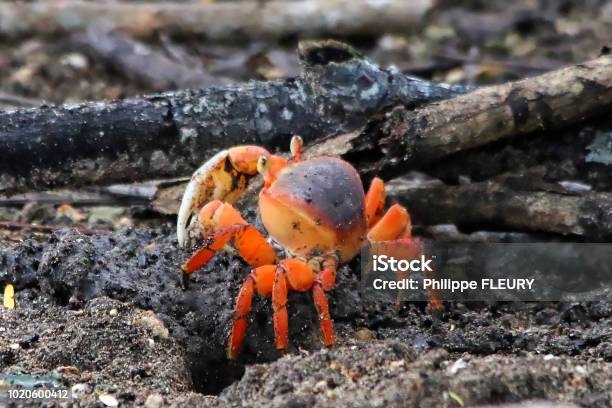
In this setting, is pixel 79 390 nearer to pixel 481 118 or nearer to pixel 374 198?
pixel 374 198

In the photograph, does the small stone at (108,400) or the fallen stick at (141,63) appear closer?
the small stone at (108,400)

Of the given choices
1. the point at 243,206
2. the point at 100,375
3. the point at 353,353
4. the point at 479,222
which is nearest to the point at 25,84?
the point at 243,206

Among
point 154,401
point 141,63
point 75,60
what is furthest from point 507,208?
point 75,60

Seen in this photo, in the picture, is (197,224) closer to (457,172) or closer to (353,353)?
(353,353)

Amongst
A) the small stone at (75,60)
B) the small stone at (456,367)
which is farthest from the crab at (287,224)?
the small stone at (75,60)

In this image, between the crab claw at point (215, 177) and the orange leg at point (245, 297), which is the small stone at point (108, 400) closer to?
the orange leg at point (245, 297)

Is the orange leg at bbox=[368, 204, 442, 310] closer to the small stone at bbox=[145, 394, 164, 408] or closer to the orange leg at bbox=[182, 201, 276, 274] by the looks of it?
the orange leg at bbox=[182, 201, 276, 274]
